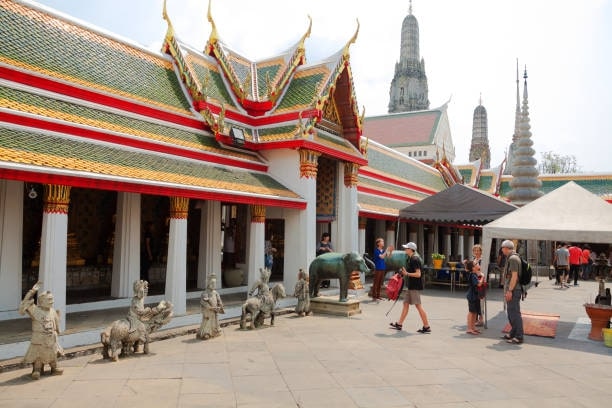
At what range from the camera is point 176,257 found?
30.1 ft

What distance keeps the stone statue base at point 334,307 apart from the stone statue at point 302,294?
0.40 m

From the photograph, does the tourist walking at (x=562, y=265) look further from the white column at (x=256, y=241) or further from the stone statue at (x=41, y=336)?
the stone statue at (x=41, y=336)

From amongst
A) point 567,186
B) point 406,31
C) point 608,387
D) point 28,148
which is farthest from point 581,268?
point 406,31

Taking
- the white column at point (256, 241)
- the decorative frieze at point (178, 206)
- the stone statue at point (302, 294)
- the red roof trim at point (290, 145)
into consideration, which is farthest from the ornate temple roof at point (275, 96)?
the stone statue at point (302, 294)

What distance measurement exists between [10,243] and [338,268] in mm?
6400

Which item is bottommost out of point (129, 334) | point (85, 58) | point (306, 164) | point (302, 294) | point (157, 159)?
point (129, 334)

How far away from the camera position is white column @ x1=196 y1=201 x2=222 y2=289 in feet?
39.6

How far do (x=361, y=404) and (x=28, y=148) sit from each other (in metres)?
5.99

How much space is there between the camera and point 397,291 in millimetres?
9500

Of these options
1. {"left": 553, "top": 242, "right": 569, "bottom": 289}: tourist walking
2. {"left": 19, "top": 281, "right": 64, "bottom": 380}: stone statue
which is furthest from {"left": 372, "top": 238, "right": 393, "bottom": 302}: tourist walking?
{"left": 553, "top": 242, "right": 569, "bottom": 289}: tourist walking

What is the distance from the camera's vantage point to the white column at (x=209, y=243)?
476 inches

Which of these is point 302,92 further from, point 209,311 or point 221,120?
point 209,311

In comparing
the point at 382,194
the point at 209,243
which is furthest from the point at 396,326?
the point at 382,194

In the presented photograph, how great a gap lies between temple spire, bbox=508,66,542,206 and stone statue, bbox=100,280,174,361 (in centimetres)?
Result: 2414
